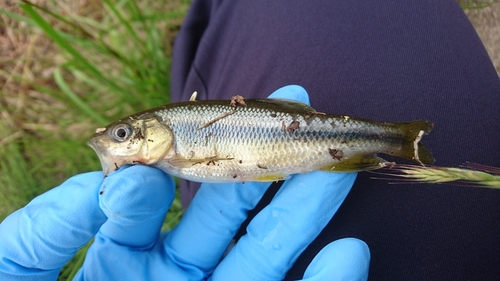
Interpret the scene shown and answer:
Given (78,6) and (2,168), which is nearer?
(2,168)

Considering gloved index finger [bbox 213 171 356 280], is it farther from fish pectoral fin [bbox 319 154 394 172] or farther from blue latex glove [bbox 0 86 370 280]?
fish pectoral fin [bbox 319 154 394 172]

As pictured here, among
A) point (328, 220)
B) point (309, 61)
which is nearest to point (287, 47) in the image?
point (309, 61)

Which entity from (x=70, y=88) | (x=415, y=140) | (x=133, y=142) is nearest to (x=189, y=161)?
(x=133, y=142)

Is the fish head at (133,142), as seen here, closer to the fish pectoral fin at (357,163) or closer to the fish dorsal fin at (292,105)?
the fish dorsal fin at (292,105)

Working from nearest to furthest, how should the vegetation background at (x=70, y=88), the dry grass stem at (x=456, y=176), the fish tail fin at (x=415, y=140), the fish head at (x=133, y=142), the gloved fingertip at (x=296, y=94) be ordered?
the dry grass stem at (x=456, y=176)
the fish tail fin at (x=415, y=140)
the fish head at (x=133, y=142)
the gloved fingertip at (x=296, y=94)
the vegetation background at (x=70, y=88)

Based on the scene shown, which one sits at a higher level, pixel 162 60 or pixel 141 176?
pixel 162 60

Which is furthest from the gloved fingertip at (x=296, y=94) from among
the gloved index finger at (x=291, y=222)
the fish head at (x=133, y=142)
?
the fish head at (x=133, y=142)

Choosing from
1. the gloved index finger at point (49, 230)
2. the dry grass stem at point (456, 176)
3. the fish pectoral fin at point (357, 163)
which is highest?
the dry grass stem at point (456, 176)

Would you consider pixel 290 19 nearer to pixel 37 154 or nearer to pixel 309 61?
pixel 309 61
